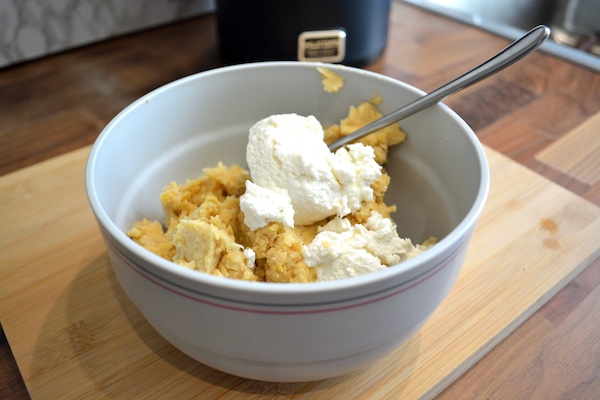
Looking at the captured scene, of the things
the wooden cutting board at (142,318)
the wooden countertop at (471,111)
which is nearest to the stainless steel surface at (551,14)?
the wooden countertop at (471,111)

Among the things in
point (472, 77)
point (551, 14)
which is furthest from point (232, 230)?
point (551, 14)

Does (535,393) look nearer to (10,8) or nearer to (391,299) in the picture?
(391,299)

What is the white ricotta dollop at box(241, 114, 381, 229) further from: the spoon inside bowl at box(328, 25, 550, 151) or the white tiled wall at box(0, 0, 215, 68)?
the white tiled wall at box(0, 0, 215, 68)

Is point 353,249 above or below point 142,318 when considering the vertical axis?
above

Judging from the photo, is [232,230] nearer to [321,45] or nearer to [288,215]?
[288,215]

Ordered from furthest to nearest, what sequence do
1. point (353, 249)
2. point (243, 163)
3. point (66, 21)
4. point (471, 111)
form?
point (66, 21), point (471, 111), point (243, 163), point (353, 249)

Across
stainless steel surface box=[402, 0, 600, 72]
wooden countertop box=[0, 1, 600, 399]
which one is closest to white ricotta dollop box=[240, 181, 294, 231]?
wooden countertop box=[0, 1, 600, 399]
